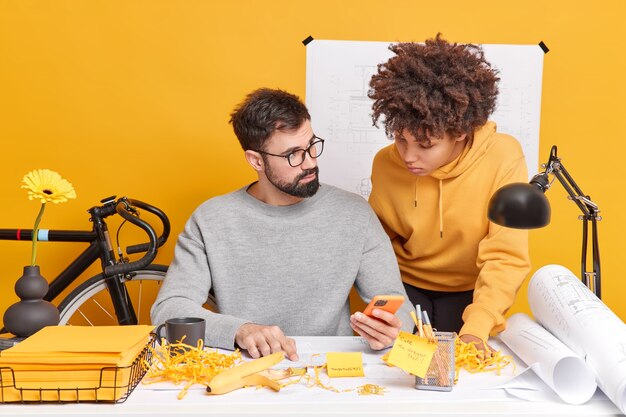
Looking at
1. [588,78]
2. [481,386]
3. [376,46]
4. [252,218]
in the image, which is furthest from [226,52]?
[481,386]

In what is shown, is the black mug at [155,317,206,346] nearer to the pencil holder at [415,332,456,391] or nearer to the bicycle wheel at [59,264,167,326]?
the pencil holder at [415,332,456,391]

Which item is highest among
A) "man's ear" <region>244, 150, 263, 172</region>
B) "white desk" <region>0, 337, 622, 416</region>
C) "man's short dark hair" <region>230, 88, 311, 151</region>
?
"man's short dark hair" <region>230, 88, 311, 151</region>

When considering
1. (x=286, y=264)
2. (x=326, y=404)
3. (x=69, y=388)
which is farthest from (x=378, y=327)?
(x=69, y=388)

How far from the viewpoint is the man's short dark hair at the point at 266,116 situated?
215cm

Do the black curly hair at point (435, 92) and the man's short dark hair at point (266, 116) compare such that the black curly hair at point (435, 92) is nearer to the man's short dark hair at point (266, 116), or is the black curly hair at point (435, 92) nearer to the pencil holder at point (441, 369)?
the man's short dark hair at point (266, 116)

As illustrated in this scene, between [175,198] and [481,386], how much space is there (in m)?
1.83

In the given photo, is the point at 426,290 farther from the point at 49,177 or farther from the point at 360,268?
the point at 49,177

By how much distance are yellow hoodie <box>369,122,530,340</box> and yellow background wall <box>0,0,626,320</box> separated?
33.0 inches

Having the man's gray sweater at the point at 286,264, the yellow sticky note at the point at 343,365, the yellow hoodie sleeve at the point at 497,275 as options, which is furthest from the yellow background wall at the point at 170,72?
the yellow sticky note at the point at 343,365

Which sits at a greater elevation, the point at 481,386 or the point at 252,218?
the point at 252,218

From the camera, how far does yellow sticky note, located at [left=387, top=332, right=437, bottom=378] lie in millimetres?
1329

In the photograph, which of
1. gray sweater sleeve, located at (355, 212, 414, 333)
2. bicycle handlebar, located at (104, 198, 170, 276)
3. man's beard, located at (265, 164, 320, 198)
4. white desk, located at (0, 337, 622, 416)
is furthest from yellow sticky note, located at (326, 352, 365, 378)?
bicycle handlebar, located at (104, 198, 170, 276)

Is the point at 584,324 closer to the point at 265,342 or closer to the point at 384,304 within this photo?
the point at 384,304

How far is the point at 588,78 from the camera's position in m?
2.97
